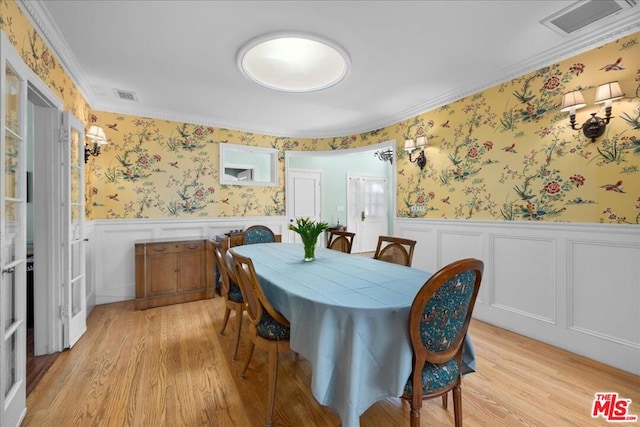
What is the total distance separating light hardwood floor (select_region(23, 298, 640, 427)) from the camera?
1.68 meters

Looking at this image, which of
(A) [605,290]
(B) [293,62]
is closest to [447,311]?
(A) [605,290]

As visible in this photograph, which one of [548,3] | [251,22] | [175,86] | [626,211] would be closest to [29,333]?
[175,86]

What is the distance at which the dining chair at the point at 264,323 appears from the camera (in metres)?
1.63

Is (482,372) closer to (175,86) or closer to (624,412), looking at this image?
(624,412)

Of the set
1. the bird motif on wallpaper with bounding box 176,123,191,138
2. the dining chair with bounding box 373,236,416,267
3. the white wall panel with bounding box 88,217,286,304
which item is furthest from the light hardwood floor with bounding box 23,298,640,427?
the bird motif on wallpaper with bounding box 176,123,191,138

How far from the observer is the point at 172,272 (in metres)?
3.68

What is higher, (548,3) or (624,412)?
(548,3)

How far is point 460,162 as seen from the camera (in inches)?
134

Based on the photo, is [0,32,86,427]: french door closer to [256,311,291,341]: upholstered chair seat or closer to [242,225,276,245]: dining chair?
[256,311,291,341]: upholstered chair seat

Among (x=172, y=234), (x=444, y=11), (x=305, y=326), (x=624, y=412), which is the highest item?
(x=444, y=11)

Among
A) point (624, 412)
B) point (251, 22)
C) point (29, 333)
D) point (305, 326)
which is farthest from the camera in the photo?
point (29, 333)

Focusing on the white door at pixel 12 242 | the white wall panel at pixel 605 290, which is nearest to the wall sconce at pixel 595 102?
the white wall panel at pixel 605 290

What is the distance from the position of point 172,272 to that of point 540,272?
413 cm

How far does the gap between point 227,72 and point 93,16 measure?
1.08m
